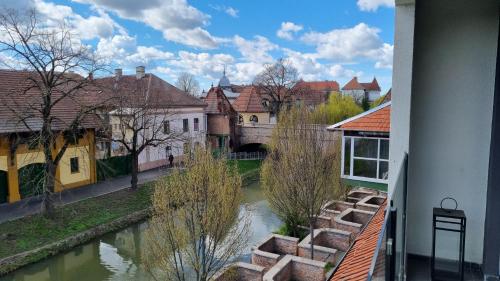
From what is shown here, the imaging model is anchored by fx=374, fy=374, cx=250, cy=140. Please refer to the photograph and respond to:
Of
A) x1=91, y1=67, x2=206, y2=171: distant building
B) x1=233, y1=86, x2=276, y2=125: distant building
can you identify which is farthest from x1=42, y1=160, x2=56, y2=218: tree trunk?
x1=233, y1=86, x2=276, y2=125: distant building

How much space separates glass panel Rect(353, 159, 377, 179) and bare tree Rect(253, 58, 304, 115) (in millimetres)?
26542

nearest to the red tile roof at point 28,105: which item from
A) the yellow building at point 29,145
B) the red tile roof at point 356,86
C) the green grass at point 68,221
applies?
the yellow building at point 29,145

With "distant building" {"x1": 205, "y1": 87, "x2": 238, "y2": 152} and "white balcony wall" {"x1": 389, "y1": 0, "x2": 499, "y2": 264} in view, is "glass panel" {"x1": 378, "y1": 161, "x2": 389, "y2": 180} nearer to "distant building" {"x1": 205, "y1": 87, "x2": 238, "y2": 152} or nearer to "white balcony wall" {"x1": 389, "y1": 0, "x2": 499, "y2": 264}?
"white balcony wall" {"x1": 389, "y1": 0, "x2": 499, "y2": 264}

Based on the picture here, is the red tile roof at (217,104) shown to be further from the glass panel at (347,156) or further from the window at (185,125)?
the glass panel at (347,156)

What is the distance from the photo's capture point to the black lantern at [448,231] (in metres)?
3.54

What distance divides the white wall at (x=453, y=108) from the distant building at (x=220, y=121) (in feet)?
85.0

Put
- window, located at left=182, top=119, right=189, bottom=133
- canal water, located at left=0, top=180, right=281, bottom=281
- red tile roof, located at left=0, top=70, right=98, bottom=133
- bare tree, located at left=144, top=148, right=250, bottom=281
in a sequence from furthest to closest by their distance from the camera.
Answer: window, located at left=182, top=119, right=189, bottom=133 < red tile roof, located at left=0, top=70, right=98, bottom=133 < canal water, located at left=0, top=180, right=281, bottom=281 < bare tree, located at left=144, top=148, right=250, bottom=281

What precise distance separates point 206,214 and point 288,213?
518cm

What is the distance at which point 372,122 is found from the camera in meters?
10.2

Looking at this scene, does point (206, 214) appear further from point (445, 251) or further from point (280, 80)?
point (280, 80)

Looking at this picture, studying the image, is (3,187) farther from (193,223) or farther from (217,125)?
(217,125)

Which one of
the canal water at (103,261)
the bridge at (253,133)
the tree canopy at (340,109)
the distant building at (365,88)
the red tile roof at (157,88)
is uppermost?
the distant building at (365,88)

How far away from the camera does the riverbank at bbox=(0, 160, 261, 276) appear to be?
11562 mm

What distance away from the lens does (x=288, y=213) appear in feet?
42.2
